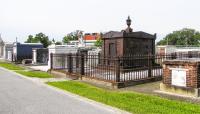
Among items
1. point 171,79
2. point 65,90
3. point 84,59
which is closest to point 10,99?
point 65,90

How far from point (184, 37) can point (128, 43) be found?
89.9 m

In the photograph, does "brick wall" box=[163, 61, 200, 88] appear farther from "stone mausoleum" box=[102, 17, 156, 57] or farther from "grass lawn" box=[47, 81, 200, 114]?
"stone mausoleum" box=[102, 17, 156, 57]

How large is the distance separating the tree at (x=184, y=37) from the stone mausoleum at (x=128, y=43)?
81759 mm

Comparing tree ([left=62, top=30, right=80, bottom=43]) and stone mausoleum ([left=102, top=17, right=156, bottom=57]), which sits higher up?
tree ([left=62, top=30, right=80, bottom=43])

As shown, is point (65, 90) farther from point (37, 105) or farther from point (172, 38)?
point (172, 38)

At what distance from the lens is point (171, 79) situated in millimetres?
11531

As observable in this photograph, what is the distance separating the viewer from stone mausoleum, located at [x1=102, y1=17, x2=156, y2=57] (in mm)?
19750

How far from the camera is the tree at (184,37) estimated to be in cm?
10281

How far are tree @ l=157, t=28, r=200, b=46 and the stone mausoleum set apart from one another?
81.8m

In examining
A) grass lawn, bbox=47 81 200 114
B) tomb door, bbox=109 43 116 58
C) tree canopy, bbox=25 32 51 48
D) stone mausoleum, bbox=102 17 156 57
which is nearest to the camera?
grass lawn, bbox=47 81 200 114

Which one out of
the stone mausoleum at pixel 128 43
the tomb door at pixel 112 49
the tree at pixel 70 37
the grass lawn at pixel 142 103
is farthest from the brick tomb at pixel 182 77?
the tree at pixel 70 37

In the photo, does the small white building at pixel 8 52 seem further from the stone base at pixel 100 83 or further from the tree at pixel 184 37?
the tree at pixel 184 37

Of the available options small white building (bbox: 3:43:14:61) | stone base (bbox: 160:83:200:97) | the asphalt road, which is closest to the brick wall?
stone base (bbox: 160:83:200:97)

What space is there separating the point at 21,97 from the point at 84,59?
22.4 ft
